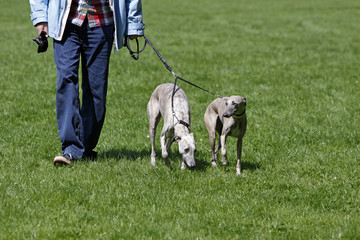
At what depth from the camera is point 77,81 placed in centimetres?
636

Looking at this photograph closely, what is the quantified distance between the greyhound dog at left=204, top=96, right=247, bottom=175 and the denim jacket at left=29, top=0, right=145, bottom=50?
135 centimetres

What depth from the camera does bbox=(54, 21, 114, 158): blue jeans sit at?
20.5 ft

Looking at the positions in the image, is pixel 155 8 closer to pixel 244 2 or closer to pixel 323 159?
pixel 244 2

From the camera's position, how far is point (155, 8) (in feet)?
94.9

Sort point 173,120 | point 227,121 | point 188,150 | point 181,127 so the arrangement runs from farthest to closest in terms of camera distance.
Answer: point 227,121 → point 173,120 → point 181,127 → point 188,150

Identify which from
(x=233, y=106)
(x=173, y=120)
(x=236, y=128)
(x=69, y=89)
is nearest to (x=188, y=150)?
(x=173, y=120)

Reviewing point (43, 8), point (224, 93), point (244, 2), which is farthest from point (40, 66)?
point (244, 2)

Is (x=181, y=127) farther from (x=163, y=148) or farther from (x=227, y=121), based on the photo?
(x=227, y=121)

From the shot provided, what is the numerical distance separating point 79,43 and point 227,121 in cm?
195

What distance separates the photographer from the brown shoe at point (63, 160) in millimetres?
6229

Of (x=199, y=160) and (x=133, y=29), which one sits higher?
(x=133, y=29)

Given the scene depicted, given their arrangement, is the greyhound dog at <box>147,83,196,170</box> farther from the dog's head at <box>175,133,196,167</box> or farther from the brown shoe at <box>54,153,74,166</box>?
the brown shoe at <box>54,153,74,166</box>

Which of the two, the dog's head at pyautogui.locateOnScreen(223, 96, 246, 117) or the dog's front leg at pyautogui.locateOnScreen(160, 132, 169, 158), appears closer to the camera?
the dog's head at pyautogui.locateOnScreen(223, 96, 246, 117)

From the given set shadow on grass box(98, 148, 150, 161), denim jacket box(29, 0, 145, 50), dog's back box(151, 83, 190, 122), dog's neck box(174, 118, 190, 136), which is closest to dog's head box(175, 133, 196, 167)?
dog's neck box(174, 118, 190, 136)
